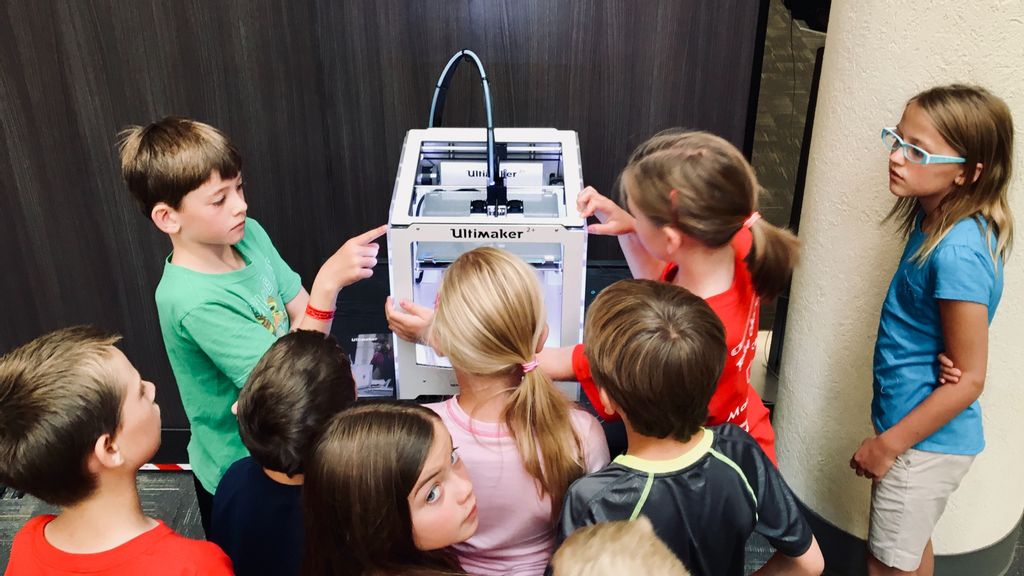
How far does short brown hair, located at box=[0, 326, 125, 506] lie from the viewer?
3.41 ft

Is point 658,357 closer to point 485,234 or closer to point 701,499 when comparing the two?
point 701,499

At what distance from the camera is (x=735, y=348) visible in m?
1.38

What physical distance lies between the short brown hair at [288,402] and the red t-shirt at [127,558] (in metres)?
0.15

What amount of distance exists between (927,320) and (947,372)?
96 mm

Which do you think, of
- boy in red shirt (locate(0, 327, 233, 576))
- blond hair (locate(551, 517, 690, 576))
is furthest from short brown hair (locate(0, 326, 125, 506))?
blond hair (locate(551, 517, 690, 576))

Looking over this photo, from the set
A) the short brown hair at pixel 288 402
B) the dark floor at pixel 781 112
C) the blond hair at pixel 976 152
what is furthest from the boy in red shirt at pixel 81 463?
the dark floor at pixel 781 112

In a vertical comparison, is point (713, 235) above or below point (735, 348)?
above

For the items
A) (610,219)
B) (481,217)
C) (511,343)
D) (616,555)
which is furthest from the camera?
(610,219)

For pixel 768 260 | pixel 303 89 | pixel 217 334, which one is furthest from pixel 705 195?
pixel 303 89

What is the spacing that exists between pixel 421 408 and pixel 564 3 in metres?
1.25

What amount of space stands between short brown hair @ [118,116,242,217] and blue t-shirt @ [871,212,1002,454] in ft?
4.05

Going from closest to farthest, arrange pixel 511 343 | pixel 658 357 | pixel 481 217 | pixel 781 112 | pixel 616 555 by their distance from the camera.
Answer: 1. pixel 616 555
2. pixel 658 357
3. pixel 511 343
4. pixel 481 217
5. pixel 781 112

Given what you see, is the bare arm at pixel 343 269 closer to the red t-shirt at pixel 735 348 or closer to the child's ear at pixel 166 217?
the child's ear at pixel 166 217

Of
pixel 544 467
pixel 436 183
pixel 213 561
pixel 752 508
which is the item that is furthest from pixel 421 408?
pixel 436 183
